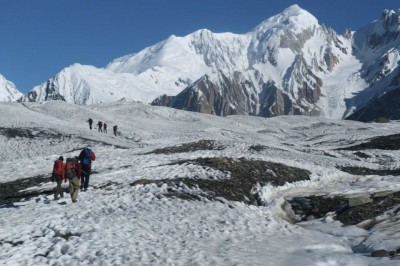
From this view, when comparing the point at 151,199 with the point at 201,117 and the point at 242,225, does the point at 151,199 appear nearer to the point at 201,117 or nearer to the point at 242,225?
the point at 242,225

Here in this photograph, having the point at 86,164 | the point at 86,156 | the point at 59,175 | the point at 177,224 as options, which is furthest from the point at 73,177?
the point at 177,224

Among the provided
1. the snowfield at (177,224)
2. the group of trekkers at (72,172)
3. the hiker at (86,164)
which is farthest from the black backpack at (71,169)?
the hiker at (86,164)

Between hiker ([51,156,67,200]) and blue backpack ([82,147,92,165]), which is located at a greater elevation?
blue backpack ([82,147,92,165])

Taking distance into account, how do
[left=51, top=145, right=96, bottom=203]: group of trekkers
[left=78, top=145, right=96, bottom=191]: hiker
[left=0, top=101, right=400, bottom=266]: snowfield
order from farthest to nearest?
[left=78, top=145, right=96, bottom=191]: hiker, [left=51, top=145, right=96, bottom=203]: group of trekkers, [left=0, top=101, right=400, bottom=266]: snowfield

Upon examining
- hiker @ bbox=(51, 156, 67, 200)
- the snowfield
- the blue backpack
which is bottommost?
the snowfield

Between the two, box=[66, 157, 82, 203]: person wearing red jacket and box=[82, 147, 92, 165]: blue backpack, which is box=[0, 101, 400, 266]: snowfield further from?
box=[82, 147, 92, 165]: blue backpack

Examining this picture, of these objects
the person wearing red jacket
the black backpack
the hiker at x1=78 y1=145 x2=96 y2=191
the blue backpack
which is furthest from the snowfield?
the blue backpack

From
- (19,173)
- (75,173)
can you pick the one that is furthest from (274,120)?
(75,173)

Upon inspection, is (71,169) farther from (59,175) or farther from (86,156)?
(86,156)

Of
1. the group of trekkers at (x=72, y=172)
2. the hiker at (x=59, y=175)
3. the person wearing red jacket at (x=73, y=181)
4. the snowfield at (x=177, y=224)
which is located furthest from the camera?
the hiker at (x=59, y=175)

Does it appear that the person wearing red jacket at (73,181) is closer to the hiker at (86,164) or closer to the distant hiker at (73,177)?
the distant hiker at (73,177)

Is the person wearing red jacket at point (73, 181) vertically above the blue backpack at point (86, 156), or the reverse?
the blue backpack at point (86, 156)

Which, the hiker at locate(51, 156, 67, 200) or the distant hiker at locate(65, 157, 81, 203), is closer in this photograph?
the distant hiker at locate(65, 157, 81, 203)

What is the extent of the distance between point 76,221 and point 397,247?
1158 centimetres
